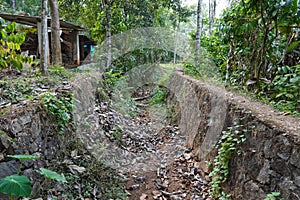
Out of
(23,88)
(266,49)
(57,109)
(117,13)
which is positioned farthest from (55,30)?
(266,49)

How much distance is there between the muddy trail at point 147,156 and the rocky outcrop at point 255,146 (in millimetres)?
433

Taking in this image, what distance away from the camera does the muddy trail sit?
3906 millimetres

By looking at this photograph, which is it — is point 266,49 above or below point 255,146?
above

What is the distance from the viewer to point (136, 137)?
586cm

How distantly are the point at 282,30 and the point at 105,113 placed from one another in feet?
13.2

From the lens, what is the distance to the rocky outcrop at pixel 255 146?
7.62ft

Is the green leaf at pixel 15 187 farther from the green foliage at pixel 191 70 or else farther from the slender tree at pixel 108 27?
the slender tree at pixel 108 27

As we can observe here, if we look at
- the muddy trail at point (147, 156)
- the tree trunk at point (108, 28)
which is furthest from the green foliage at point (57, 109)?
the tree trunk at point (108, 28)

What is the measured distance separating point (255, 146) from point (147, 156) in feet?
8.75

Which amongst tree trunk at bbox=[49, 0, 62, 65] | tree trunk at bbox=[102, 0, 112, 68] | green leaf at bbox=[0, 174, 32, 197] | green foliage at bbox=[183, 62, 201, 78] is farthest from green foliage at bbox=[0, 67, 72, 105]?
green foliage at bbox=[183, 62, 201, 78]

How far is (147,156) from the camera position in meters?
5.10

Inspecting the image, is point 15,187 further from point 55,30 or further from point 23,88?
point 55,30

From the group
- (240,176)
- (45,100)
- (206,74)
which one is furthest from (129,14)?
(240,176)

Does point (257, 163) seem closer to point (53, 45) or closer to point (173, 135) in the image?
point (173, 135)
